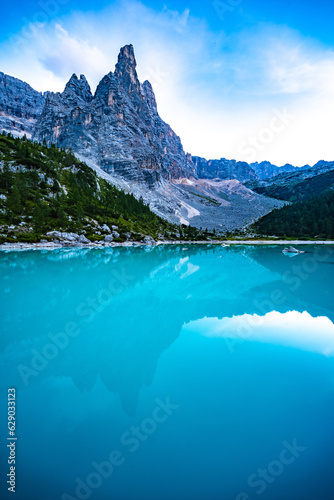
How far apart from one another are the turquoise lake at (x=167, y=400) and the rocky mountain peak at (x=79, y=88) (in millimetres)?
215798

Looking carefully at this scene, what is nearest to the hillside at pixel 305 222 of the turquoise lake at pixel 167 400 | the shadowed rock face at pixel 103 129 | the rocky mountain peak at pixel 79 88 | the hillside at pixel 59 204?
the hillside at pixel 59 204

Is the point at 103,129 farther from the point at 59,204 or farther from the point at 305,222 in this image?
the point at 305,222

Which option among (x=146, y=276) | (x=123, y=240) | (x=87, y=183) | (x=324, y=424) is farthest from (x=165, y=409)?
(x=87, y=183)

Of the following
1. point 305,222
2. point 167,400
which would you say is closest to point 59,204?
point 167,400

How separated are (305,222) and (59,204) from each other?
96.0m

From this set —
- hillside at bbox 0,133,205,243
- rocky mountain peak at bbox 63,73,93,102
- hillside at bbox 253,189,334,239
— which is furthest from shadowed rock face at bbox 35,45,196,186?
hillside at bbox 253,189,334,239

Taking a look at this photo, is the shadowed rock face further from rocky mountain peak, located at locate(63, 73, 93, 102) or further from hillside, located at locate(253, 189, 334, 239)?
hillside, located at locate(253, 189, 334, 239)

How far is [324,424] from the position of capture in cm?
682

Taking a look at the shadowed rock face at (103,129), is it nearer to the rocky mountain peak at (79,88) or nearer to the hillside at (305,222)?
the rocky mountain peak at (79,88)

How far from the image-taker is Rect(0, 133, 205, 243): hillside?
57.8 meters

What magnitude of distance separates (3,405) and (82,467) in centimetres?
367

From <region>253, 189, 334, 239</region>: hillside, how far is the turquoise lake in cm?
9174

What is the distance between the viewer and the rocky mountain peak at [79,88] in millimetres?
183512

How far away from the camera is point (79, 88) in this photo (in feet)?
622
